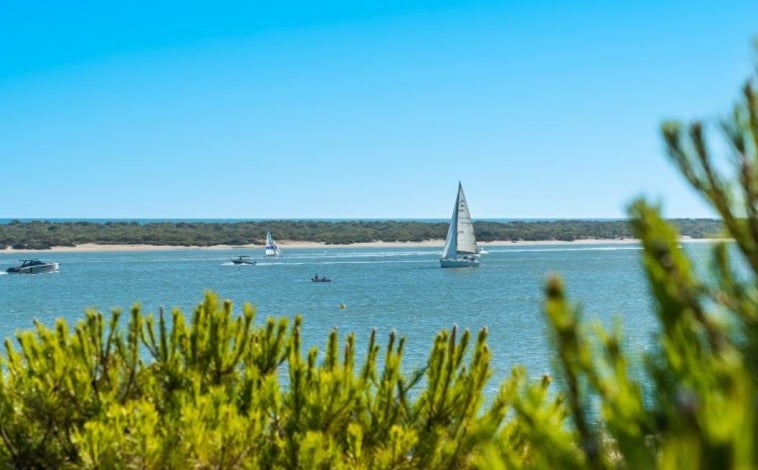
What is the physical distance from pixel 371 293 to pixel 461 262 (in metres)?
18.0

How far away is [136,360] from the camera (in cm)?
707

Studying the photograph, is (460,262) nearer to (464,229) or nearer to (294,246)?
(464,229)

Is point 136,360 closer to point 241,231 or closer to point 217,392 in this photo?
point 217,392

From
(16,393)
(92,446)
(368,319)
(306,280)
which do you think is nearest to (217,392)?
(92,446)

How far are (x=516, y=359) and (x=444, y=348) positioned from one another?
22373 mm

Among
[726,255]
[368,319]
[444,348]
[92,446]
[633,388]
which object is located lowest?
[368,319]

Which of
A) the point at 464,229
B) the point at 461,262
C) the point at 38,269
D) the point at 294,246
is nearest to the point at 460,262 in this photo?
the point at 461,262

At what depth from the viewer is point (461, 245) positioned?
71.6m

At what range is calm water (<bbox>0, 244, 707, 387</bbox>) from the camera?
3615cm

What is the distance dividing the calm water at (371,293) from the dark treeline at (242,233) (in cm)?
1882

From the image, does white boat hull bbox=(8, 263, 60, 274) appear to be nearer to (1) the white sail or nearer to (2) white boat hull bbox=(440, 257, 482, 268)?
(2) white boat hull bbox=(440, 257, 482, 268)

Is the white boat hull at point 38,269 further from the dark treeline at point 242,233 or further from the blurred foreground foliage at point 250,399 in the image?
the blurred foreground foliage at point 250,399

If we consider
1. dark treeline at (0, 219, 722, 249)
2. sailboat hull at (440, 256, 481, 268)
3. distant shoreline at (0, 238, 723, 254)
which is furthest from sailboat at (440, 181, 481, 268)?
dark treeline at (0, 219, 722, 249)

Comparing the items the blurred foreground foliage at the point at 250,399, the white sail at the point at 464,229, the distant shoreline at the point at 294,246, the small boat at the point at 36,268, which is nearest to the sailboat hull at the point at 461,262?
the white sail at the point at 464,229
